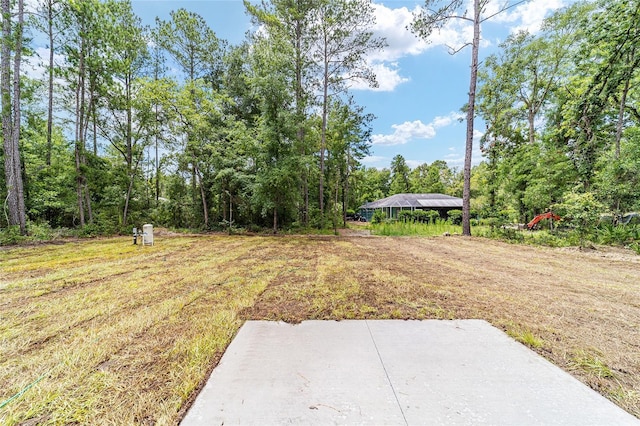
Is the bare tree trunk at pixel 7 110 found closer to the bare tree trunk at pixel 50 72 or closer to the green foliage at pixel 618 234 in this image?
the bare tree trunk at pixel 50 72

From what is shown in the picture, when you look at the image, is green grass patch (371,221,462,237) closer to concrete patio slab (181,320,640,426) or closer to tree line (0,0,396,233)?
tree line (0,0,396,233)

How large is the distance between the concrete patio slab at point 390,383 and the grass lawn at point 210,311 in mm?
169

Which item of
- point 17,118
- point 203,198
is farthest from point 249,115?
point 17,118

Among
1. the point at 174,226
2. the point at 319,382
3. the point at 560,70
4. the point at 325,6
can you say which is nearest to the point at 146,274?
the point at 319,382

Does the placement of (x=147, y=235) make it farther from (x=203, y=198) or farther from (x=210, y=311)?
(x=210, y=311)

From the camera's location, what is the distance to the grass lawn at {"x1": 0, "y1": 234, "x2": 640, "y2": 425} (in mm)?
1288

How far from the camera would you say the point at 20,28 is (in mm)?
6992

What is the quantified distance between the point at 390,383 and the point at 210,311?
178 cm

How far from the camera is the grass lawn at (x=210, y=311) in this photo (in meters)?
1.29

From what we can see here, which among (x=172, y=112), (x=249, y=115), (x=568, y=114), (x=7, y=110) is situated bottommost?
(x=7, y=110)

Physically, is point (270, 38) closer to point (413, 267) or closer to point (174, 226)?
point (174, 226)

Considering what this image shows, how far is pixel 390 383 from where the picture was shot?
1350 millimetres

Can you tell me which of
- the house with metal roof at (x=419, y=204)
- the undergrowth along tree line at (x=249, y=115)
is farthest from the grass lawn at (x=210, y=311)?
the house with metal roof at (x=419, y=204)

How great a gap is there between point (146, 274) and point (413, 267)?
445 cm
